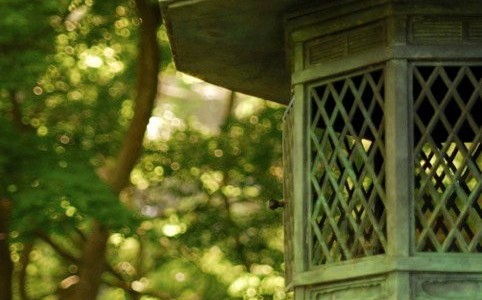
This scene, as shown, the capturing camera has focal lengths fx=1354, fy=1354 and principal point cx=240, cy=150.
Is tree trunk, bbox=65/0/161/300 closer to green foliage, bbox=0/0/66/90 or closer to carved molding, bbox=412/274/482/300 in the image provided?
green foliage, bbox=0/0/66/90

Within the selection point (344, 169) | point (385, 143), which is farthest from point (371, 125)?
point (344, 169)

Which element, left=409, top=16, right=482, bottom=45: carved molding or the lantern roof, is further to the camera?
the lantern roof

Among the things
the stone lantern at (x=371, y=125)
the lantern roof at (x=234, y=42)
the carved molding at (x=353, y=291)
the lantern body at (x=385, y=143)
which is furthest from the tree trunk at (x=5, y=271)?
the carved molding at (x=353, y=291)

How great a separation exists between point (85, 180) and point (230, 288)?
16.6ft

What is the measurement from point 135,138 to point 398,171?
34.6ft

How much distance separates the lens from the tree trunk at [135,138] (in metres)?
19.1

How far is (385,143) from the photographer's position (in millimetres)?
9508

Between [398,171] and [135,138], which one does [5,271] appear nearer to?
[135,138]

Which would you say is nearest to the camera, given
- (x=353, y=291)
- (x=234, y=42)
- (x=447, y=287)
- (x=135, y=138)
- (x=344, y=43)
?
(x=447, y=287)

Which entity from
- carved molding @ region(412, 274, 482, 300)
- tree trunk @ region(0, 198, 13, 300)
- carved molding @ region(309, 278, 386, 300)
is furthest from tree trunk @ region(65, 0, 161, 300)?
carved molding @ region(412, 274, 482, 300)

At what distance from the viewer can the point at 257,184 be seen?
71.6 feet

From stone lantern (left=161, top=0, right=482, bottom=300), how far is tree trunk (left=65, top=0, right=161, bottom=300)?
8.50 m

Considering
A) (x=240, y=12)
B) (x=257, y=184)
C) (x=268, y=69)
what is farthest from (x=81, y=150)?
(x=240, y=12)

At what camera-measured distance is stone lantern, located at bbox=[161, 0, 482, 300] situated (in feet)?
30.4
